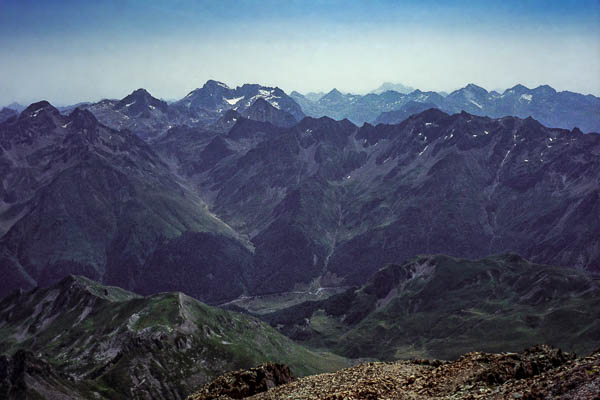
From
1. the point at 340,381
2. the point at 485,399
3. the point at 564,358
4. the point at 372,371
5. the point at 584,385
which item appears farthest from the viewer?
the point at 372,371

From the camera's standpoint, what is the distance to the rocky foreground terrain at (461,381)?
3744 cm

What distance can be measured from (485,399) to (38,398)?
190m

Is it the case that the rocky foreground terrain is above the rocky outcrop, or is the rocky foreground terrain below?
above

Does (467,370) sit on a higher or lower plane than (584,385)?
lower

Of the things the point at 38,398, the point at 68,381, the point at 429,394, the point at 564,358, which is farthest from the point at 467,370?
the point at 68,381

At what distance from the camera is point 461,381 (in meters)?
48.9

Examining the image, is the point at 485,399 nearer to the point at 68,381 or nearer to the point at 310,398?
the point at 310,398

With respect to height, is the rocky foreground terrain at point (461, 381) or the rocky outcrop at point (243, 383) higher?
the rocky foreground terrain at point (461, 381)

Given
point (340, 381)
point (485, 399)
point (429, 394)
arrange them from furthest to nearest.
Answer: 1. point (340, 381)
2. point (429, 394)
3. point (485, 399)

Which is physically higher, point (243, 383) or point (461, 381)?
point (461, 381)

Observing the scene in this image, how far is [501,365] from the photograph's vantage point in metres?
50.6

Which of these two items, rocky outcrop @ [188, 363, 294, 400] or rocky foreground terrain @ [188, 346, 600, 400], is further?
rocky outcrop @ [188, 363, 294, 400]

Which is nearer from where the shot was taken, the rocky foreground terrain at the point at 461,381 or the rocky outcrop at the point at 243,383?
the rocky foreground terrain at the point at 461,381

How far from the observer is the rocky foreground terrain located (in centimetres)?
3744
